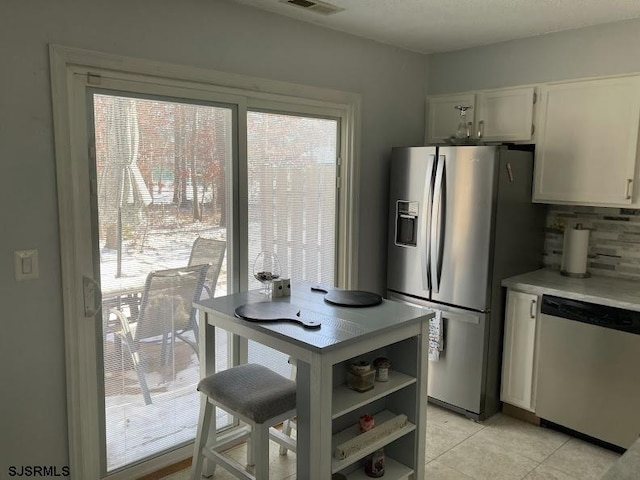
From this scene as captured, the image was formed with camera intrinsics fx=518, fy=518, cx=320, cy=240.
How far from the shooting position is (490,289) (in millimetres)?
3035

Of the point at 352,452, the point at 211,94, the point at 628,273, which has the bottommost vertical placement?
the point at 352,452

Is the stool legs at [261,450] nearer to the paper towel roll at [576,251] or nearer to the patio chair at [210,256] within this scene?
the patio chair at [210,256]

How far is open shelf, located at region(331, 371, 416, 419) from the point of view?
6.68 feet

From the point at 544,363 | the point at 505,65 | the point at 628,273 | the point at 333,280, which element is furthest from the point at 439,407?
the point at 505,65

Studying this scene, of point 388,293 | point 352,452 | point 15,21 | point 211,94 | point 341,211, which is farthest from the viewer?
point 388,293

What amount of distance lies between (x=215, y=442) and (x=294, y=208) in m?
1.35

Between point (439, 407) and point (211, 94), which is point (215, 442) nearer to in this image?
point (439, 407)

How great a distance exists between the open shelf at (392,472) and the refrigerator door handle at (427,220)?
1.20 meters

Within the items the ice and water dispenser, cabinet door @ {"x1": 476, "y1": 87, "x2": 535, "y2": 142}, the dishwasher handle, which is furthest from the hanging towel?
cabinet door @ {"x1": 476, "y1": 87, "x2": 535, "y2": 142}

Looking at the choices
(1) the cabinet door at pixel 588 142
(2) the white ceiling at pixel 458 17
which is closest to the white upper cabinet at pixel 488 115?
(1) the cabinet door at pixel 588 142

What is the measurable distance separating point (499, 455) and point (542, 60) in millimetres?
2322

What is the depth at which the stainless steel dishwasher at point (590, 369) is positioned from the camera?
265 centimetres

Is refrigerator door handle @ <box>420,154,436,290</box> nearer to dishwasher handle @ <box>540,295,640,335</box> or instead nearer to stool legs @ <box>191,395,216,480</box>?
dishwasher handle @ <box>540,295,640,335</box>

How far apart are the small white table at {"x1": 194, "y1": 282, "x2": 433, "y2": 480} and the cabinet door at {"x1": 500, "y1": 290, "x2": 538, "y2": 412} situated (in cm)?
103
